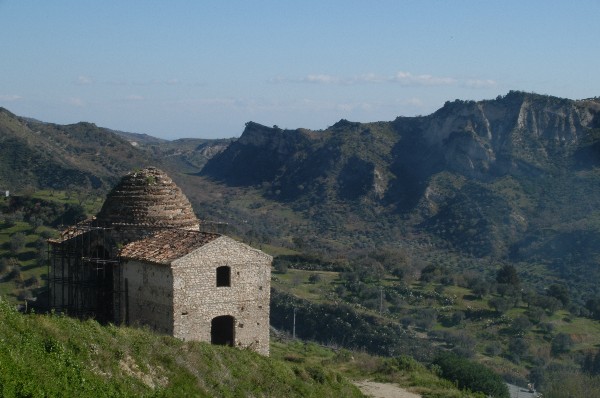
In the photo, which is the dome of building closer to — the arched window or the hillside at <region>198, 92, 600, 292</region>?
the arched window

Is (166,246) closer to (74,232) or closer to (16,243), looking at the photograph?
(74,232)

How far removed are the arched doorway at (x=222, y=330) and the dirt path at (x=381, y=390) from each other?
374cm

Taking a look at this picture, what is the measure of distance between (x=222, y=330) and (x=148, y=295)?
2.08 metres

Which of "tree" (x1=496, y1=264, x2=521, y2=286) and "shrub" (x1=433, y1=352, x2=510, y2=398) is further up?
"shrub" (x1=433, y1=352, x2=510, y2=398)

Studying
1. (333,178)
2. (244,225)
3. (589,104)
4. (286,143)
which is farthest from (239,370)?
(286,143)

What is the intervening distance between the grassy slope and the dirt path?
6.37 feet

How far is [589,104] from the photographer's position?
89.8 metres

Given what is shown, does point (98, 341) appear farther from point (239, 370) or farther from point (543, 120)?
point (543, 120)

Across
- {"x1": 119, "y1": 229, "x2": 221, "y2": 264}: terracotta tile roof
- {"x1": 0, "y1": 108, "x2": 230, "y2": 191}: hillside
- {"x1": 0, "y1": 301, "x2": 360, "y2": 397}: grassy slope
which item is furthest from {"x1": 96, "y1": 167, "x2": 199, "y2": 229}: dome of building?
{"x1": 0, "y1": 108, "x2": 230, "y2": 191}: hillside

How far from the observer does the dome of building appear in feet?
65.0

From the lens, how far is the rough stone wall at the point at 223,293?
696 inches

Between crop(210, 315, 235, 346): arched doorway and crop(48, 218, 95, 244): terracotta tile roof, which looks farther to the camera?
crop(48, 218, 95, 244): terracotta tile roof

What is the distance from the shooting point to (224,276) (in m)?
18.6

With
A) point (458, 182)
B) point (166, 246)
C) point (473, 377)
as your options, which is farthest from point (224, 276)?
point (458, 182)
